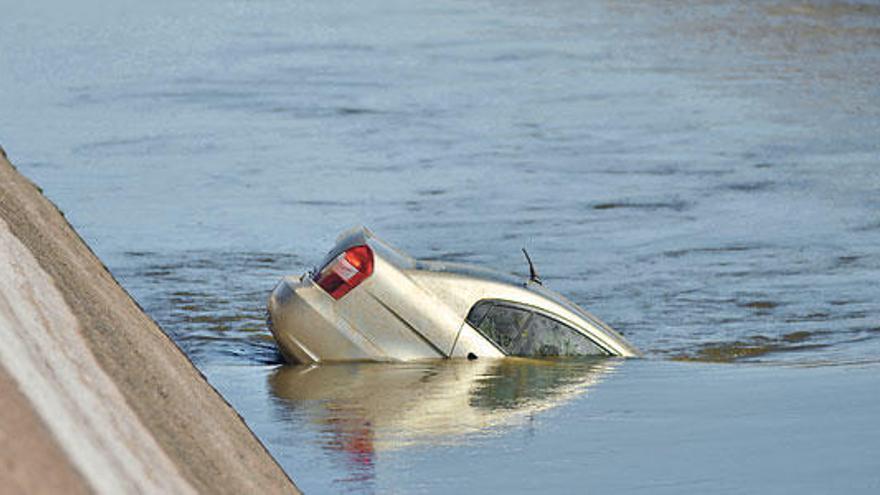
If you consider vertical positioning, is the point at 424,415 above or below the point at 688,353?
above

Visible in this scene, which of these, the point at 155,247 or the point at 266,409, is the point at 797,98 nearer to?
the point at 155,247

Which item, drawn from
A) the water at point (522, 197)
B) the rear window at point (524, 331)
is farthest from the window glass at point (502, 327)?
the water at point (522, 197)

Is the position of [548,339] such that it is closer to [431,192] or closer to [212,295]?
[212,295]

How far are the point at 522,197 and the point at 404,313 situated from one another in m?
10.7

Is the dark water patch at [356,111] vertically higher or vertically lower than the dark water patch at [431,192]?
lower

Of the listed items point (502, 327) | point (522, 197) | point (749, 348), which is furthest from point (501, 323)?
point (522, 197)

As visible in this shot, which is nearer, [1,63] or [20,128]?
[20,128]

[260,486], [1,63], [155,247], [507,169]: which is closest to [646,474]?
[260,486]

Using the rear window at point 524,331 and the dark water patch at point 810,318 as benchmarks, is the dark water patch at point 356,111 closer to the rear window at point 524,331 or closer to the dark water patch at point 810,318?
the dark water patch at point 810,318

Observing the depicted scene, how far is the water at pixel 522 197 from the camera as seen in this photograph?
405 inches

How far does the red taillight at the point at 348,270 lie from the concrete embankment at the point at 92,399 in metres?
1.95

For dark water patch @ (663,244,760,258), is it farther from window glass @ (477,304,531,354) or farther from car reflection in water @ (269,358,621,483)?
window glass @ (477,304,531,354)

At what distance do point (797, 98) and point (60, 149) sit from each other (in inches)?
508

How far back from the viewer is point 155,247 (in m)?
19.7
